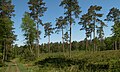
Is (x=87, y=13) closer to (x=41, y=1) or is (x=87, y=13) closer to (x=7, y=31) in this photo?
(x=41, y=1)

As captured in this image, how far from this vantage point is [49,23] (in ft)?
293

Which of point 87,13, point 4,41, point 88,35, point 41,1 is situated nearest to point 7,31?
point 4,41

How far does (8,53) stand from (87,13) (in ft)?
86.0

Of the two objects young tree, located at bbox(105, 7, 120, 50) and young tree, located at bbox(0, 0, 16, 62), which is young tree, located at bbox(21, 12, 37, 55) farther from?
young tree, located at bbox(105, 7, 120, 50)

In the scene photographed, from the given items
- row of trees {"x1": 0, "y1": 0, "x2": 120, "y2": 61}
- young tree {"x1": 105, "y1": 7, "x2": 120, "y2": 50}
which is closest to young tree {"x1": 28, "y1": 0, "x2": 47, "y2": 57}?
row of trees {"x1": 0, "y1": 0, "x2": 120, "y2": 61}

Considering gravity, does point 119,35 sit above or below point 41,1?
below

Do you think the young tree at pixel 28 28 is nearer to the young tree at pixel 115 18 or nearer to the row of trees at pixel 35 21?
the row of trees at pixel 35 21

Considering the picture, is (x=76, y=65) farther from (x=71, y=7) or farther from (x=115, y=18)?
(x=115, y=18)

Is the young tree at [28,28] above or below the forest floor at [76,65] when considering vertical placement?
above

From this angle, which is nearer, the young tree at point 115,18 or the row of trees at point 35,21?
the row of trees at point 35,21

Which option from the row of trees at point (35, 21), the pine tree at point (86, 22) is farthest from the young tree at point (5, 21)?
the pine tree at point (86, 22)

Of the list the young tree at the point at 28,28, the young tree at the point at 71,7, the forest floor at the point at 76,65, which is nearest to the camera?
the forest floor at the point at 76,65

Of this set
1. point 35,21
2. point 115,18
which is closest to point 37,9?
point 35,21

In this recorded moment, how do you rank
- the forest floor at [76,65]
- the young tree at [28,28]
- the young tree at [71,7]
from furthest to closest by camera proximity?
the young tree at [28,28] < the young tree at [71,7] < the forest floor at [76,65]
